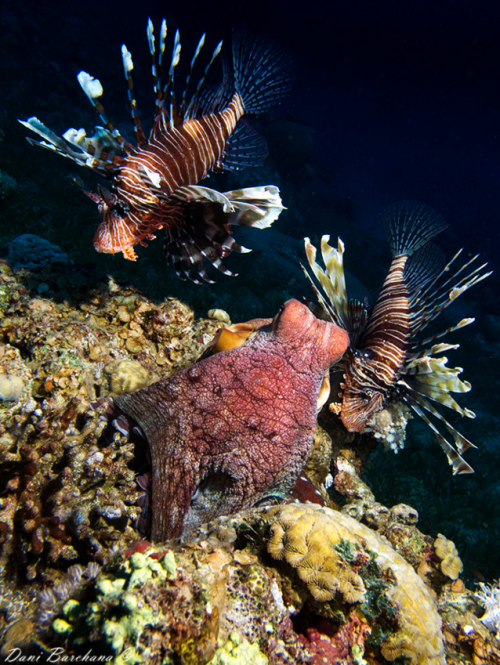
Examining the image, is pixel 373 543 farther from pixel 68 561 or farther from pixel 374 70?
pixel 374 70

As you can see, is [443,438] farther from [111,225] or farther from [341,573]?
[111,225]

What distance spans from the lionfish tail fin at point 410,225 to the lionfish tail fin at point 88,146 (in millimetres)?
3802

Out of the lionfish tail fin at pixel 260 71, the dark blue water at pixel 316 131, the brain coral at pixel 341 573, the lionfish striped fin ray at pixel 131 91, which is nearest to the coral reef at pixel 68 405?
the brain coral at pixel 341 573

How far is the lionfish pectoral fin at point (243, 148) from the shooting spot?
4.64 meters

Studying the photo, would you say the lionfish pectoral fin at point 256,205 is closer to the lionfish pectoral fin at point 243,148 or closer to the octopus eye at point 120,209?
the octopus eye at point 120,209

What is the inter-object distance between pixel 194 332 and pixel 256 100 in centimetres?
449

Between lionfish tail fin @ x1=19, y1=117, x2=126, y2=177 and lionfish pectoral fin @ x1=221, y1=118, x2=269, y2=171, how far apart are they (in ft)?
6.95

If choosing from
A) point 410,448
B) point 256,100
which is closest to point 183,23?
point 256,100

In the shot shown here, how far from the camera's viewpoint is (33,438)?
201cm

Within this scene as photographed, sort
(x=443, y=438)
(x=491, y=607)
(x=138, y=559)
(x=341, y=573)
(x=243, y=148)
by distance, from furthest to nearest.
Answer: (x=243, y=148) < (x=443, y=438) < (x=491, y=607) < (x=341, y=573) < (x=138, y=559)

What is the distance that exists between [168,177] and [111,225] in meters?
0.87

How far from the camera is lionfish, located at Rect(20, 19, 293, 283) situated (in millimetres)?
2445

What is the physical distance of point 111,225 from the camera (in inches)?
111

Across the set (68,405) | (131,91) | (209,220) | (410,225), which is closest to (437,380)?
(209,220)
